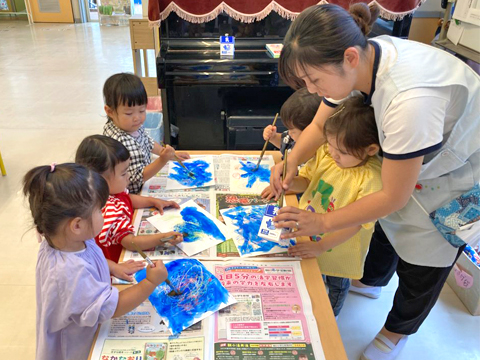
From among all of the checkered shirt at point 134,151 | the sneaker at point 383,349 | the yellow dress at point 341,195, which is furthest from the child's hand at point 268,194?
the sneaker at point 383,349

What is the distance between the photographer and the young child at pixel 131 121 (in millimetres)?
1502

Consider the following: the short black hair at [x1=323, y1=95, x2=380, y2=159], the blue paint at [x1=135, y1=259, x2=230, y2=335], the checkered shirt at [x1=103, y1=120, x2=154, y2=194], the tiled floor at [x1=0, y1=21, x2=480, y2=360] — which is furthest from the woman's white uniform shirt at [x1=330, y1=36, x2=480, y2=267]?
the checkered shirt at [x1=103, y1=120, x2=154, y2=194]

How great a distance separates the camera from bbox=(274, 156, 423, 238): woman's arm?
3.12 ft

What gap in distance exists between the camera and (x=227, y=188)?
1.48m

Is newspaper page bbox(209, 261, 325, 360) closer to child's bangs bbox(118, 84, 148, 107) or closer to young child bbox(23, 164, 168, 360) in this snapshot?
young child bbox(23, 164, 168, 360)

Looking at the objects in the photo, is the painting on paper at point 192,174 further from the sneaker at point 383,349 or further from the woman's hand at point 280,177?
the sneaker at point 383,349

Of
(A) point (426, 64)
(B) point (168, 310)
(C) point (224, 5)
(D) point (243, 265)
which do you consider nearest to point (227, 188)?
(D) point (243, 265)

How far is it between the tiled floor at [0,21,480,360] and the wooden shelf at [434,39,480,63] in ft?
4.31

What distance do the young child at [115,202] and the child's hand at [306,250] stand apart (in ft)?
1.11

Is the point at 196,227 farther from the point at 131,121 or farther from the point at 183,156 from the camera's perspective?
the point at 131,121

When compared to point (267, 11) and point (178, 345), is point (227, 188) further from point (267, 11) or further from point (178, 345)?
point (267, 11)

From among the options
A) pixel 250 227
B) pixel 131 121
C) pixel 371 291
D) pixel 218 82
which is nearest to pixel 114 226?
pixel 250 227

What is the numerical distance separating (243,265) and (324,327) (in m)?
0.28

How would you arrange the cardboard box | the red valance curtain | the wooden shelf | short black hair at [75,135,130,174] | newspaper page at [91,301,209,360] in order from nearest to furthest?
newspaper page at [91,301,209,360], short black hair at [75,135,130,174], the cardboard box, the wooden shelf, the red valance curtain
